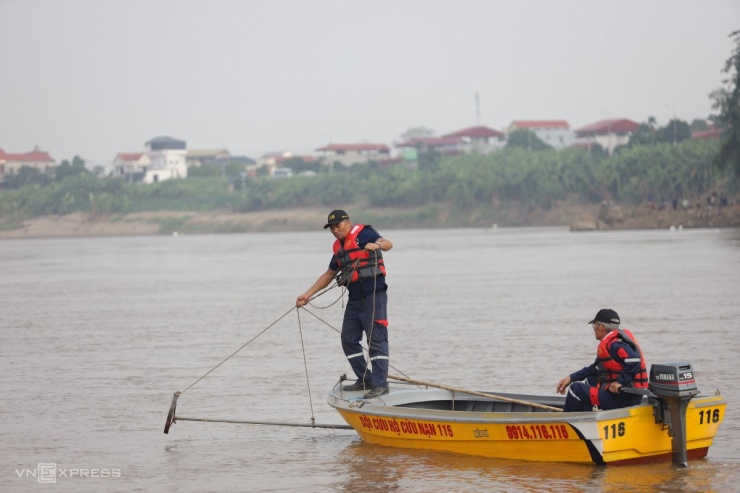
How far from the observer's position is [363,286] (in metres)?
13.5

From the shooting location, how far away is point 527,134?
16788 cm

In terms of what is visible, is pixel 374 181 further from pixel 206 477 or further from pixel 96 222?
pixel 206 477

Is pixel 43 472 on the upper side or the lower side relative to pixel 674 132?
lower

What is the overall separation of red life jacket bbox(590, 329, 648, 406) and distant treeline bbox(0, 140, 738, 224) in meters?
83.5

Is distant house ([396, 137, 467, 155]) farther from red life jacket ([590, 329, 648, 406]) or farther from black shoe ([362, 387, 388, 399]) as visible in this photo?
red life jacket ([590, 329, 648, 406])

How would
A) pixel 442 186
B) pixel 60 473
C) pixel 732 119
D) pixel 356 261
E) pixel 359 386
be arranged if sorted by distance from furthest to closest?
pixel 442 186 → pixel 732 119 → pixel 359 386 → pixel 356 261 → pixel 60 473

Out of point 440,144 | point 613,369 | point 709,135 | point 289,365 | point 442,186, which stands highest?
point 440,144

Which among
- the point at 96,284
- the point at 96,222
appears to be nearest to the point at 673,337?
the point at 96,284

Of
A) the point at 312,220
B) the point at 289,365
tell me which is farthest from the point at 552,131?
the point at 289,365

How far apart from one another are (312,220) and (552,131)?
54.6 m

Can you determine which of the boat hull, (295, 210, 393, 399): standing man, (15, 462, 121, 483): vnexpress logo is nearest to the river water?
(15, 462, 121, 483): vnexpress logo

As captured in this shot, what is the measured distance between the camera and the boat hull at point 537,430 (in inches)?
449

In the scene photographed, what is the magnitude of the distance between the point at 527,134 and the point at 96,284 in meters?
126

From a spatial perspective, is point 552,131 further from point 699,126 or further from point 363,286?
point 363,286
